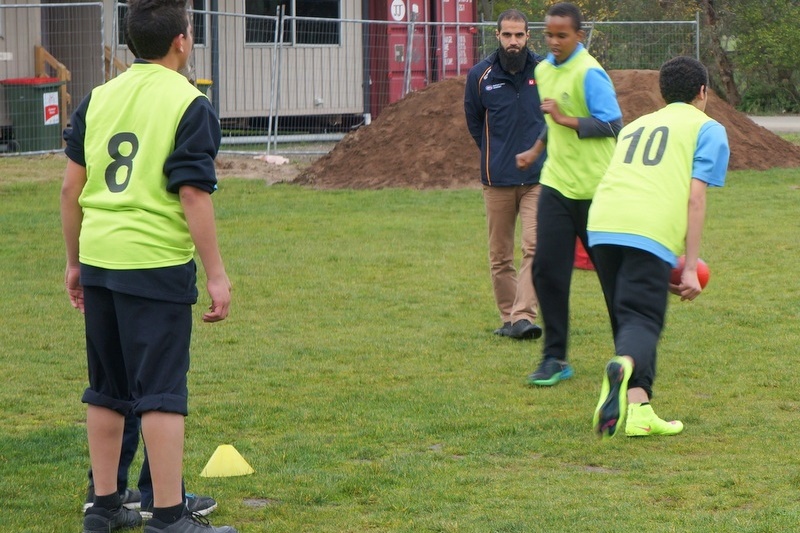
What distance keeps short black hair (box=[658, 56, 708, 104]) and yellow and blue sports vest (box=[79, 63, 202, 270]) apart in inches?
99.4

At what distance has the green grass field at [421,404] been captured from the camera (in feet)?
15.7

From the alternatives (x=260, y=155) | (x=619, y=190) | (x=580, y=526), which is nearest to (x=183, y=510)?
(x=580, y=526)

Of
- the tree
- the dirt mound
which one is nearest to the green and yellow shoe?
the dirt mound

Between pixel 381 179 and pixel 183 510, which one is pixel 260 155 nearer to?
pixel 381 179

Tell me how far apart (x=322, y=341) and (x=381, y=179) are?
958 centimetres

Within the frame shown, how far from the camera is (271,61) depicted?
21891mm

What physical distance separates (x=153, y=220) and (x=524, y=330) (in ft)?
14.4

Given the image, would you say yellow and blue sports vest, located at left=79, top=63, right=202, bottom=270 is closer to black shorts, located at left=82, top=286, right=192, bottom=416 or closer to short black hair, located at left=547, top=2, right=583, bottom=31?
black shorts, located at left=82, top=286, right=192, bottom=416

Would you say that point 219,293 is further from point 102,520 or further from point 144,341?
point 102,520

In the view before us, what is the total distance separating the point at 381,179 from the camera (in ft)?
57.7

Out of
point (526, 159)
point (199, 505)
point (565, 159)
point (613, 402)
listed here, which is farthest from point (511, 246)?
point (199, 505)

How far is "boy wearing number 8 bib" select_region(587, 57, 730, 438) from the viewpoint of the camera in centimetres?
549

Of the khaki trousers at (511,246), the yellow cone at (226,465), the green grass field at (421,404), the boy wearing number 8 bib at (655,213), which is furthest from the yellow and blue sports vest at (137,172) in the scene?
the khaki trousers at (511,246)

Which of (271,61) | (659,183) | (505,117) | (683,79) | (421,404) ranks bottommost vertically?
(421,404)
